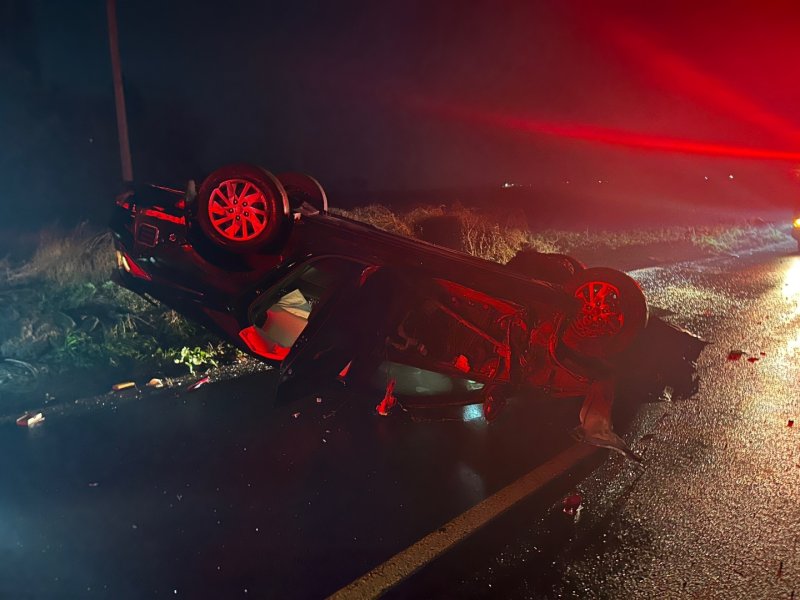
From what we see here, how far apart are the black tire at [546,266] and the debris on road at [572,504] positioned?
1.41 metres

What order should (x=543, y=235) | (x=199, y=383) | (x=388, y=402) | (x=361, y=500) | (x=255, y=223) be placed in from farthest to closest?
(x=543, y=235), (x=199, y=383), (x=388, y=402), (x=255, y=223), (x=361, y=500)

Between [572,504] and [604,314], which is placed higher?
[604,314]

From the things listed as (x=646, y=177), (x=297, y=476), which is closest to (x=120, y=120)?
(x=297, y=476)

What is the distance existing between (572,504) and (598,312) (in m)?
1.19

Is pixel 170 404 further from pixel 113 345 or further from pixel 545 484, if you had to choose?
pixel 545 484

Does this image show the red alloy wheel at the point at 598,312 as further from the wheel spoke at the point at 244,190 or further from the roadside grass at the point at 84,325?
the roadside grass at the point at 84,325

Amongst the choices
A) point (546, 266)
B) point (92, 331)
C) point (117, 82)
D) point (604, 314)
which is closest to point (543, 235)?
point (117, 82)

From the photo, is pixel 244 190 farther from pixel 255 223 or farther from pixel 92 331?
pixel 92 331

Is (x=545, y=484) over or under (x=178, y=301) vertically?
under

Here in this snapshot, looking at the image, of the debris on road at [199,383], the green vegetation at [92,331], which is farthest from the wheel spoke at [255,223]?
the green vegetation at [92,331]

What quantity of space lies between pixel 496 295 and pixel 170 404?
2652 millimetres

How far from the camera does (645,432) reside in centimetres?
449

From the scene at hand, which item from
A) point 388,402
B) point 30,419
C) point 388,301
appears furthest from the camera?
point 388,402

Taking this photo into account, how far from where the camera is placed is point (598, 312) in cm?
379
